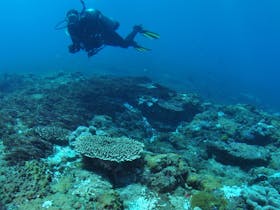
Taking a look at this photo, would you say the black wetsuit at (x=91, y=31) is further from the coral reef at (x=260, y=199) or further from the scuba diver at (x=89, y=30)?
→ the coral reef at (x=260, y=199)

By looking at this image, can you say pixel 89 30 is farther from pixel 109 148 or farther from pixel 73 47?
pixel 109 148

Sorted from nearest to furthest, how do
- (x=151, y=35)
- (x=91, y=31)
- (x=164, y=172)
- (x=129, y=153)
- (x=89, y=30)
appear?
(x=164, y=172) < (x=129, y=153) < (x=89, y=30) < (x=91, y=31) < (x=151, y=35)

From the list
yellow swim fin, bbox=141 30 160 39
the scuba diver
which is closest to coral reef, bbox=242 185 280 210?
the scuba diver

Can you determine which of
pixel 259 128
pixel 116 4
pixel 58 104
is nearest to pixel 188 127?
pixel 259 128

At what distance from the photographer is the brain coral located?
22.3ft

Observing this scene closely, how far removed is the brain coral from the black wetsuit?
5.76 meters

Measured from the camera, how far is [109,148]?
7078mm

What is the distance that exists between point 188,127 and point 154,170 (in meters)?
6.99

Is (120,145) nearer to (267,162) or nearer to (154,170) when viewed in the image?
(154,170)

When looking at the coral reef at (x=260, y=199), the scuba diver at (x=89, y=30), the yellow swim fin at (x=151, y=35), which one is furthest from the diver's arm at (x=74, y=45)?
the coral reef at (x=260, y=199)

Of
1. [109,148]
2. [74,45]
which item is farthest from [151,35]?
[109,148]

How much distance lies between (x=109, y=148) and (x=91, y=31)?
7.07 meters

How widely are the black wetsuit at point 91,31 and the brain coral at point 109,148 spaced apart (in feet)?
18.9

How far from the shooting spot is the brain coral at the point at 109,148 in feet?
22.3
